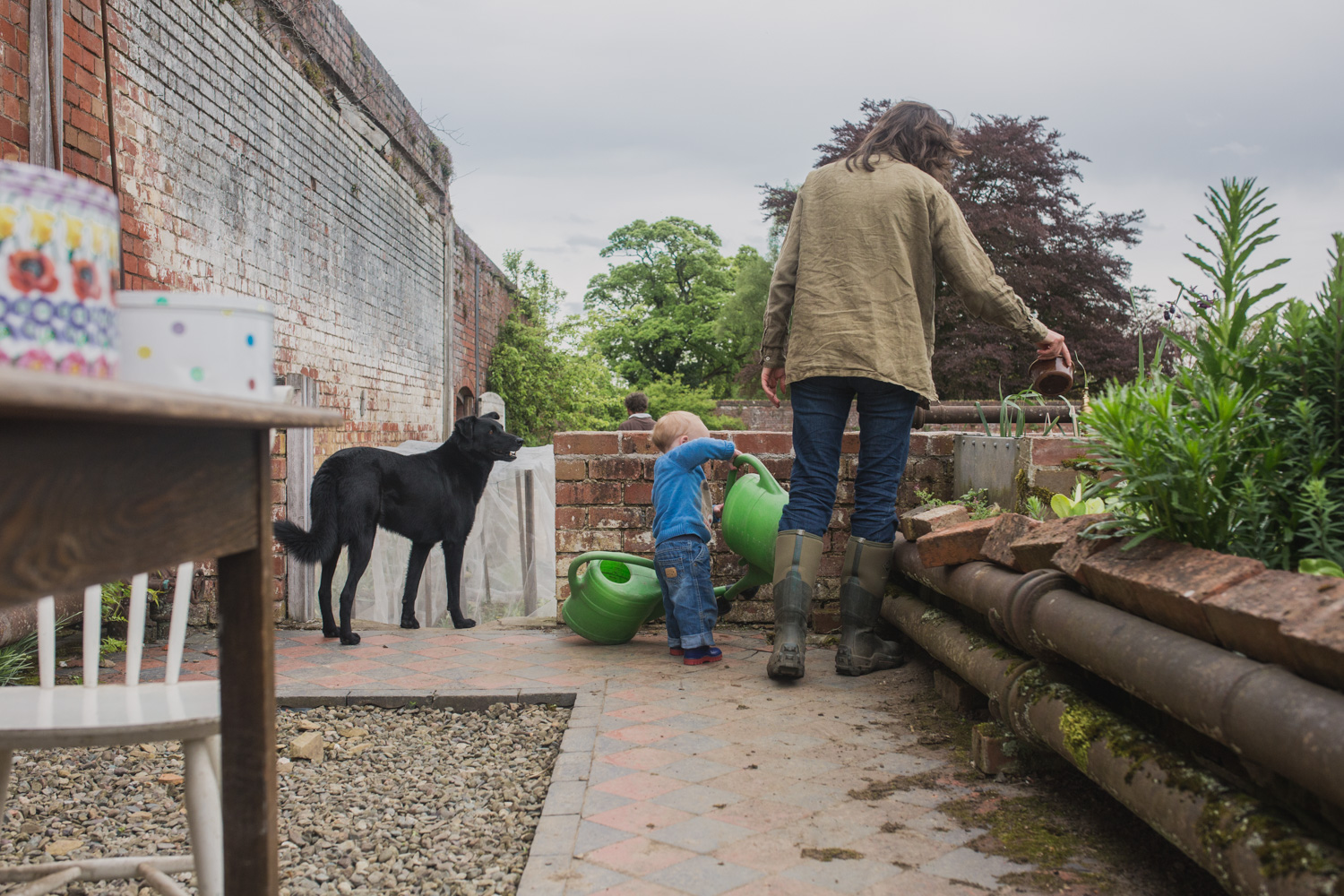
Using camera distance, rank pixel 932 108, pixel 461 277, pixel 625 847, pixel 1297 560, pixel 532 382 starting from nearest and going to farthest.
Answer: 1. pixel 1297 560
2. pixel 625 847
3. pixel 932 108
4. pixel 461 277
5. pixel 532 382

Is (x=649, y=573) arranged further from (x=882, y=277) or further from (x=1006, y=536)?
(x=1006, y=536)

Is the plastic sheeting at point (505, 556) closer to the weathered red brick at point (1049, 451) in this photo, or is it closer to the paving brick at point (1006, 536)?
the weathered red brick at point (1049, 451)

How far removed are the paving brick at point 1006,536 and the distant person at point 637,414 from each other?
4914 mm

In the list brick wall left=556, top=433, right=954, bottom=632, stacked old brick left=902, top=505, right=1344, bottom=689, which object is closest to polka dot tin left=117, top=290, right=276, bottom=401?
stacked old brick left=902, top=505, right=1344, bottom=689

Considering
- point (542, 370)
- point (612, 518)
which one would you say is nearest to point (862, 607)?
point (612, 518)

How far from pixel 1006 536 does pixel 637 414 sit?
5.56 metres

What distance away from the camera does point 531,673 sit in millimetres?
3123

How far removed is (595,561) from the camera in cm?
358

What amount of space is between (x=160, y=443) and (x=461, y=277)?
39.3ft

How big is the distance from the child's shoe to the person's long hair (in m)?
1.71

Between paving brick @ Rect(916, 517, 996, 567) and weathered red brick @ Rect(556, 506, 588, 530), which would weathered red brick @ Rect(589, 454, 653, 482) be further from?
paving brick @ Rect(916, 517, 996, 567)

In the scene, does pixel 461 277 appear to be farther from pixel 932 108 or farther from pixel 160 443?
pixel 160 443

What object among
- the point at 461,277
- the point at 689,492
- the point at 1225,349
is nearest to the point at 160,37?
the point at 689,492

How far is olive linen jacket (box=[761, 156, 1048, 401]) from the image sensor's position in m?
2.86
